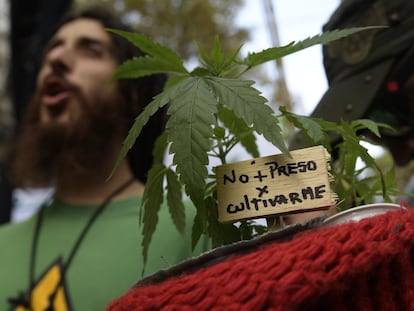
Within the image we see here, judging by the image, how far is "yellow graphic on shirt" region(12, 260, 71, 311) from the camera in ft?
3.33

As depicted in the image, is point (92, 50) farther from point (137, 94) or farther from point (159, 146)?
point (159, 146)

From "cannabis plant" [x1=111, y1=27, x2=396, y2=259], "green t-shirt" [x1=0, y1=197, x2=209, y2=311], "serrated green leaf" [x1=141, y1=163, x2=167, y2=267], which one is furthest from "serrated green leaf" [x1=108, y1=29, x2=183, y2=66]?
"green t-shirt" [x1=0, y1=197, x2=209, y2=311]

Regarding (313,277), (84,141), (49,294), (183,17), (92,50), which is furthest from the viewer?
(183,17)

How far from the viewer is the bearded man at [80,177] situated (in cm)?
103

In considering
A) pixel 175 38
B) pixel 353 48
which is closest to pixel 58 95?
pixel 353 48

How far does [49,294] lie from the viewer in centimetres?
103

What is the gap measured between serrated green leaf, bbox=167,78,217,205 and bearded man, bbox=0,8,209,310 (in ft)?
1.48

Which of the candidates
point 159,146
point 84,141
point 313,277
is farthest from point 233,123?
point 84,141

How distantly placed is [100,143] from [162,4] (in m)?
6.03

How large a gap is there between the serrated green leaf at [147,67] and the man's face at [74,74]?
2.37 ft

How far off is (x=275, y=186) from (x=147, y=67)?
0.63 ft

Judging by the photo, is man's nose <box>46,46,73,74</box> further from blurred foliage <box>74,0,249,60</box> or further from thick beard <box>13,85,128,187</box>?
blurred foliage <box>74,0,249,60</box>

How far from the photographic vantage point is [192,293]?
0.41 metres

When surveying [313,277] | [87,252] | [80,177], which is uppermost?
[80,177]
